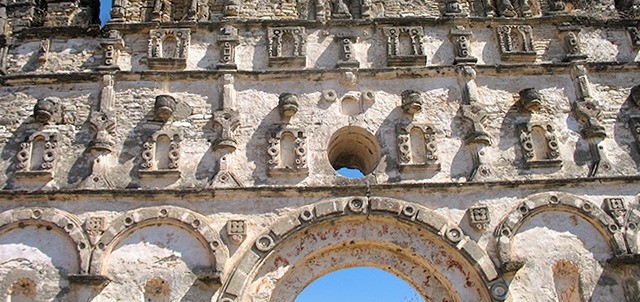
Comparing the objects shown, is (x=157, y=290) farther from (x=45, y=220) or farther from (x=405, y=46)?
(x=405, y=46)

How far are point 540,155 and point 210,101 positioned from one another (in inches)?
205

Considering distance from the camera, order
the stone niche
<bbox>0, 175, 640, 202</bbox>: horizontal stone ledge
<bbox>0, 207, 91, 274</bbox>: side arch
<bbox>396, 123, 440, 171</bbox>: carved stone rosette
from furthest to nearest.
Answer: the stone niche → <bbox>396, 123, 440, 171</bbox>: carved stone rosette → <bbox>0, 175, 640, 202</bbox>: horizontal stone ledge → <bbox>0, 207, 91, 274</bbox>: side arch

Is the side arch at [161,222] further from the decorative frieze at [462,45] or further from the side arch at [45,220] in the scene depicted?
the decorative frieze at [462,45]

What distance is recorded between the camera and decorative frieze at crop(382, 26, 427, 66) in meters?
10.9

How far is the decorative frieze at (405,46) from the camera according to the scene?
10938mm

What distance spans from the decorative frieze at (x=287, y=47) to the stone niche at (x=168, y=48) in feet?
4.62

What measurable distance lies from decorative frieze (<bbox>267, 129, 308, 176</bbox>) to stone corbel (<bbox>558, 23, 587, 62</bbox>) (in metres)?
4.71

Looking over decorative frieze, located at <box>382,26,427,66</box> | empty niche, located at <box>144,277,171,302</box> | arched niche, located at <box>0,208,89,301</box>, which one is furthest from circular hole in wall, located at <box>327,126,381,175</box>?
arched niche, located at <box>0,208,89,301</box>

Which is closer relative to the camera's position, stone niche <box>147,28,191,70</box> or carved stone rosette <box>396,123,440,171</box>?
carved stone rosette <box>396,123,440,171</box>

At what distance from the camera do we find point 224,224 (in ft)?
31.3

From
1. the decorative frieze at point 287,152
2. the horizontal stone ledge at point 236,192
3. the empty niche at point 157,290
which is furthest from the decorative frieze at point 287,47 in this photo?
the empty niche at point 157,290

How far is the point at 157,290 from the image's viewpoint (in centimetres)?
923

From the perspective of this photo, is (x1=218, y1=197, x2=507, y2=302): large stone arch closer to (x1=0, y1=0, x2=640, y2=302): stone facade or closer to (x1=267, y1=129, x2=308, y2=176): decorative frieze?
(x1=0, y1=0, x2=640, y2=302): stone facade

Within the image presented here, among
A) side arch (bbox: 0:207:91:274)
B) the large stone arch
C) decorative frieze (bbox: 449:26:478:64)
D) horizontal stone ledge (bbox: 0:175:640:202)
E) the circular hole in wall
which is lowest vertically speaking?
the large stone arch
